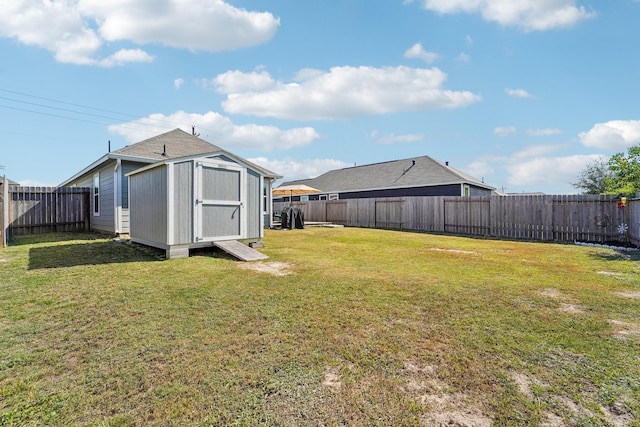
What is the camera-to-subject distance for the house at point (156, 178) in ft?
22.9

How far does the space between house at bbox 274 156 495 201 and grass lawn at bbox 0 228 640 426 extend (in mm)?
15386

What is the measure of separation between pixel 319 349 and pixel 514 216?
1178 cm

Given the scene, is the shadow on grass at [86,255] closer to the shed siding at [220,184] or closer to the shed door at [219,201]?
the shed door at [219,201]

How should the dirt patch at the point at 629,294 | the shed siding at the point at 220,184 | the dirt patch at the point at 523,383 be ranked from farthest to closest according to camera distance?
the shed siding at the point at 220,184 < the dirt patch at the point at 629,294 < the dirt patch at the point at 523,383

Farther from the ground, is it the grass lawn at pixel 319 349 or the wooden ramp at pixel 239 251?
the wooden ramp at pixel 239 251

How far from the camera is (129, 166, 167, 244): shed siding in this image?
662 cm

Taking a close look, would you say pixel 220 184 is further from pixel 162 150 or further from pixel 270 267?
pixel 162 150

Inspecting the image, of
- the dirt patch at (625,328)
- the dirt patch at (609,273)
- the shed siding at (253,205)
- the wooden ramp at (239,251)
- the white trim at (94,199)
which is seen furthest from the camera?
the white trim at (94,199)

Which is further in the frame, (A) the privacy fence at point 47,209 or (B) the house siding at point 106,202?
(A) the privacy fence at point 47,209

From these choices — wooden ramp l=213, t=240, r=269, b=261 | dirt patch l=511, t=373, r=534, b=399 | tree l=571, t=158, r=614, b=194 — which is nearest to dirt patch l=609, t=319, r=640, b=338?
dirt patch l=511, t=373, r=534, b=399

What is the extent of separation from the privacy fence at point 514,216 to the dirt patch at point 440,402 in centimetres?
977

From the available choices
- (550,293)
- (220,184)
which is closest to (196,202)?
(220,184)

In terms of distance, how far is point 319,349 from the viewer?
2428 millimetres

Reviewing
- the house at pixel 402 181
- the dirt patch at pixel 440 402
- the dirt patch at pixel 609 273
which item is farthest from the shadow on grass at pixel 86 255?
the house at pixel 402 181
